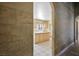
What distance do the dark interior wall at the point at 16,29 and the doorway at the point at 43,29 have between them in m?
0.08

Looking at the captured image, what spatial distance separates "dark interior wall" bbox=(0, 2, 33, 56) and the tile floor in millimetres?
83

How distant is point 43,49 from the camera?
168cm

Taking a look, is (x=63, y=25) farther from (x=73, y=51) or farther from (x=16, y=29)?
(x=16, y=29)

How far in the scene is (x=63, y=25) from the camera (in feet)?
5.67

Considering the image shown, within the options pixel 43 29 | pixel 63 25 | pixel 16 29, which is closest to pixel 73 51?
pixel 63 25

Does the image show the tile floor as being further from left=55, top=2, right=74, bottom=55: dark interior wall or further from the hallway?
the hallway

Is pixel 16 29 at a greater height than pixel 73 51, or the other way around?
pixel 16 29

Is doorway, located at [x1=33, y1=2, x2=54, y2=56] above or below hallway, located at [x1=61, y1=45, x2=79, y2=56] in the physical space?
above

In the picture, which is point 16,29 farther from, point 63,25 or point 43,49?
point 63,25

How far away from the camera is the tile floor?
65.8 inches

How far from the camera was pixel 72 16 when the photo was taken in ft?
5.58

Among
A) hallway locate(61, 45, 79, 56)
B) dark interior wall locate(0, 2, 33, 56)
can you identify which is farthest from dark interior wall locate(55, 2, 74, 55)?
dark interior wall locate(0, 2, 33, 56)

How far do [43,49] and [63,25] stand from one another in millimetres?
478

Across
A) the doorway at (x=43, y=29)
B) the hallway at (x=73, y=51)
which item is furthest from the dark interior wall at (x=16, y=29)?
the hallway at (x=73, y=51)
